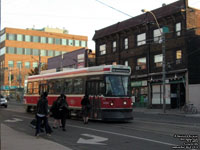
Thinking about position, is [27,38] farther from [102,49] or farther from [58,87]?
[58,87]

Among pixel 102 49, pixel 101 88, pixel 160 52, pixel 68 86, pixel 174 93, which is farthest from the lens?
pixel 102 49

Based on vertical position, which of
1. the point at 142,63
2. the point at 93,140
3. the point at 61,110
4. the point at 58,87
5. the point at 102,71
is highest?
the point at 142,63

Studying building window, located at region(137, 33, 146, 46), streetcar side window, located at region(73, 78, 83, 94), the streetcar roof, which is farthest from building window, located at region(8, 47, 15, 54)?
streetcar side window, located at region(73, 78, 83, 94)

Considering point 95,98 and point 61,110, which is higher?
point 95,98

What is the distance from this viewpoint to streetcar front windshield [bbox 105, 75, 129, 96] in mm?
16219

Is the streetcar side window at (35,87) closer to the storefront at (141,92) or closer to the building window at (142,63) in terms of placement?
the storefront at (141,92)

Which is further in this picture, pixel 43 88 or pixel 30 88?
pixel 30 88

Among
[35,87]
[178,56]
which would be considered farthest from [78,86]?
[178,56]

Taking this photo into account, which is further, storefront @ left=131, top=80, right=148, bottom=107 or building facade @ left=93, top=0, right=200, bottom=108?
storefront @ left=131, top=80, right=148, bottom=107

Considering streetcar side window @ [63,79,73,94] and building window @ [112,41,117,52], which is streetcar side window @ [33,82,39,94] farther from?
building window @ [112,41,117,52]

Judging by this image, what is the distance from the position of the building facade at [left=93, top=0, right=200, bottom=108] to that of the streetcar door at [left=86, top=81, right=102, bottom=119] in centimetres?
1097

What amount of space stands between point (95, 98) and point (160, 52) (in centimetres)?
1929

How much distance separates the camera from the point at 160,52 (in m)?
33.9

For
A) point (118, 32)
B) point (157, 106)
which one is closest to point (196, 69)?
point (157, 106)
